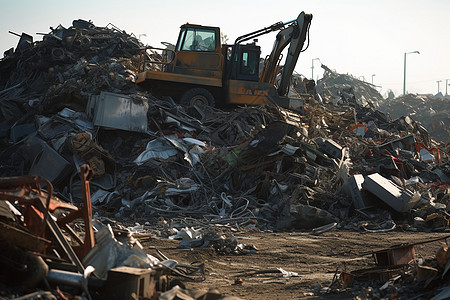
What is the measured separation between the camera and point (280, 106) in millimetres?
16844

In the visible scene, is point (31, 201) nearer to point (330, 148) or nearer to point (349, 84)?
point (330, 148)

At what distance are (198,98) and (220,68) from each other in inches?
44.9

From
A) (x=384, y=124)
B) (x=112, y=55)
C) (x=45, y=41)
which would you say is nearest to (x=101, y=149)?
(x=112, y=55)

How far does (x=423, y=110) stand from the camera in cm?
4084

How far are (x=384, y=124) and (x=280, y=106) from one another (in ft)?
20.2

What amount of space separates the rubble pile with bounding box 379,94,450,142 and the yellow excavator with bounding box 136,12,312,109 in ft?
64.5

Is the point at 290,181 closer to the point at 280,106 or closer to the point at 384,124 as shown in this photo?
the point at 280,106

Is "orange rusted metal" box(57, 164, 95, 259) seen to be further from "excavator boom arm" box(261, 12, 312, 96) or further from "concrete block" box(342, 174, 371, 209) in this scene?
"excavator boom arm" box(261, 12, 312, 96)

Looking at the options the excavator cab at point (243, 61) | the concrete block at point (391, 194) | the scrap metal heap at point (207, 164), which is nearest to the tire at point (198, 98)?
the scrap metal heap at point (207, 164)

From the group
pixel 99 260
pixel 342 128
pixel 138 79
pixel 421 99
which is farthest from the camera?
pixel 421 99

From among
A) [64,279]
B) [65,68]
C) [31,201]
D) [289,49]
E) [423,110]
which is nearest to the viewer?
[64,279]

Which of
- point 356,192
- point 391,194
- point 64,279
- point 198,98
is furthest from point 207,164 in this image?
point 64,279

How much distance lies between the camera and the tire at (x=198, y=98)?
16.5 meters

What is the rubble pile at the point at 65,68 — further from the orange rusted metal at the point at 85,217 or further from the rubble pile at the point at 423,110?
the rubble pile at the point at 423,110
